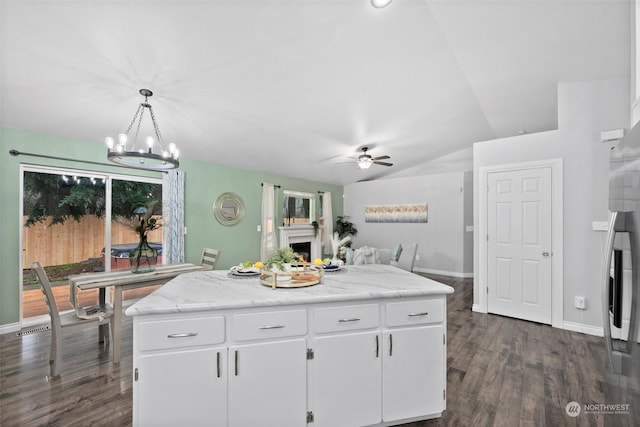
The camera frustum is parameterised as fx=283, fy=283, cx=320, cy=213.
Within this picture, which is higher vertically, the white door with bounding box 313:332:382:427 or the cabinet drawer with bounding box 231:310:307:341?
the cabinet drawer with bounding box 231:310:307:341

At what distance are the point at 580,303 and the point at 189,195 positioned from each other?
5.87 m

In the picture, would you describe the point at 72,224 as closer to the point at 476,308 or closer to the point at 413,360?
the point at 413,360

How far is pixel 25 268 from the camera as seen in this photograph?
346 centimetres

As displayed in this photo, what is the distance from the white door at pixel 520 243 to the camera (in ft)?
11.9

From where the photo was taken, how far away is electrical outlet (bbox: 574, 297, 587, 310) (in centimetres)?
335

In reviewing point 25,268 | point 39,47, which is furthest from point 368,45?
point 25,268

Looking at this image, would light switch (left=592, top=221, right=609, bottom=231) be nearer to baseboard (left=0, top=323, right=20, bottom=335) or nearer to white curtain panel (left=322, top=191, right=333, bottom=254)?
white curtain panel (left=322, top=191, right=333, bottom=254)

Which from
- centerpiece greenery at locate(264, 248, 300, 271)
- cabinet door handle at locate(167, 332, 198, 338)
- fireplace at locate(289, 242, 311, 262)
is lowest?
fireplace at locate(289, 242, 311, 262)

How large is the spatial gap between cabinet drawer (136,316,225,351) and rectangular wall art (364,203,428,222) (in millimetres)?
6437

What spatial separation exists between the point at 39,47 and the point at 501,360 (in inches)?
192

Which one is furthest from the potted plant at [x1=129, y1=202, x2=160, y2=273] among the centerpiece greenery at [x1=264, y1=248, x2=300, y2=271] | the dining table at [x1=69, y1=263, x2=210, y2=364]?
the centerpiece greenery at [x1=264, y1=248, x2=300, y2=271]

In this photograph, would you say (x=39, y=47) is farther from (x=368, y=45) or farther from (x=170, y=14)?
(x=368, y=45)

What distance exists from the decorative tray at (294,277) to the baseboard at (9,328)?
351 centimetres

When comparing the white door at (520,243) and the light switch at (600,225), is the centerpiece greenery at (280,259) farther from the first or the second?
the light switch at (600,225)
